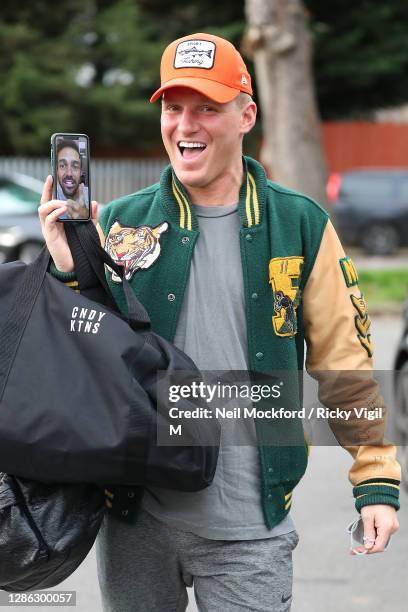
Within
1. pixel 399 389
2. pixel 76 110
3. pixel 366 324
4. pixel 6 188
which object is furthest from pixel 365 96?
pixel 366 324

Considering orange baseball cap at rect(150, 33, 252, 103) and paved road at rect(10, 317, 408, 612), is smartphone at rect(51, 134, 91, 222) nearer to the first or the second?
orange baseball cap at rect(150, 33, 252, 103)

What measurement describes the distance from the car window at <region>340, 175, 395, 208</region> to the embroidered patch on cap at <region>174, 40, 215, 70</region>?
18876 mm

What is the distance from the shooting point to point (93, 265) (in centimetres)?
242

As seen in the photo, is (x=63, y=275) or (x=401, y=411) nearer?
(x=63, y=275)

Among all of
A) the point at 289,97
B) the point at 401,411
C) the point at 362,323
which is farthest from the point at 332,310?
the point at 289,97

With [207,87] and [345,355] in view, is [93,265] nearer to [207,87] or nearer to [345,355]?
[207,87]

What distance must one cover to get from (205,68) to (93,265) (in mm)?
545

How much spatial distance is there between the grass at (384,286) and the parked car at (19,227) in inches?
179

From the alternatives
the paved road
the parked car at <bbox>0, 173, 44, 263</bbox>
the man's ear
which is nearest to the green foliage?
the parked car at <bbox>0, 173, 44, 263</bbox>

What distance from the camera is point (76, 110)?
2358 cm

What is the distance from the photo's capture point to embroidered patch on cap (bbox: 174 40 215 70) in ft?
8.38

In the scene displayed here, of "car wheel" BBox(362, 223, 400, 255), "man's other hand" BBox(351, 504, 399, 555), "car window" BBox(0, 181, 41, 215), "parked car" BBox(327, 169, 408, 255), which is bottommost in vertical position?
"car wheel" BBox(362, 223, 400, 255)

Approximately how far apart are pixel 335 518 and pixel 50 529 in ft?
12.2

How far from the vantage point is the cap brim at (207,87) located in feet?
8.27
